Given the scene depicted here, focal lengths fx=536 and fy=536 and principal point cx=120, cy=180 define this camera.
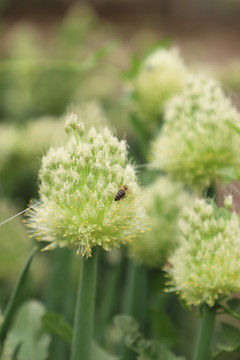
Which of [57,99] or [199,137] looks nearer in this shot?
[199,137]

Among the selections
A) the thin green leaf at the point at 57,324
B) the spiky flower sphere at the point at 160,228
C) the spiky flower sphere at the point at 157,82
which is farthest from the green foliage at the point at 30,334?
the spiky flower sphere at the point at 157,82

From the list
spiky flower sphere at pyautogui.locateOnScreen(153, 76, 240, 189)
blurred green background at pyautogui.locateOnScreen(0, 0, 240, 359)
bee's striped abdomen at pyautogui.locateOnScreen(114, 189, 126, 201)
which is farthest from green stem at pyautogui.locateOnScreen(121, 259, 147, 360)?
bee's striped abdomen at pyautogui.locateOnScreen(114, 189, 126, 201)

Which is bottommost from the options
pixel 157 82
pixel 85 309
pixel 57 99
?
pixel 85 309

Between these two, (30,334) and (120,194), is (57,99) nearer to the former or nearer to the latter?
(30,334)

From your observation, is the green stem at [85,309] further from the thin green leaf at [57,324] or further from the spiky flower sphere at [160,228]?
the spiky flower sphere at [160,228]

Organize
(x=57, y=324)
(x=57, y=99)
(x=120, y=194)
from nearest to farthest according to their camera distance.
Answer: (x=120, y=194), (x=57, y=324), (x=57, y=99)

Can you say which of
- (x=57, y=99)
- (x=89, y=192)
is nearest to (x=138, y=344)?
(x=89, y=192)

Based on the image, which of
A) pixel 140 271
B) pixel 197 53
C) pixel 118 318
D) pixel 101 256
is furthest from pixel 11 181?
pixel 197 53
